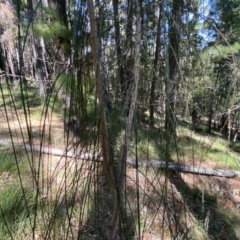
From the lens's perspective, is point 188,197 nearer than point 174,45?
No

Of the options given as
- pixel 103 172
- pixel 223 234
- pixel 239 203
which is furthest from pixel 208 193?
pixel 103 172

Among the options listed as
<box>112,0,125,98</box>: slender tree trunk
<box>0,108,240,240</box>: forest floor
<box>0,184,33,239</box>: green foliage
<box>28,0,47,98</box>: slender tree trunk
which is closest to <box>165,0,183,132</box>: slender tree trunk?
<box>112,0,125,98</box>: slender tree trunk

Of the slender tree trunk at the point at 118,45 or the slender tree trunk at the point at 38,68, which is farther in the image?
the slender tree trunk at the point at 38,68

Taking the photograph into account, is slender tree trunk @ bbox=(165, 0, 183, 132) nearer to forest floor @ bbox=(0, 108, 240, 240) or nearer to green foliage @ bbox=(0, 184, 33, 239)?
forest floor @ bbox=(0, 108, 240, 240)

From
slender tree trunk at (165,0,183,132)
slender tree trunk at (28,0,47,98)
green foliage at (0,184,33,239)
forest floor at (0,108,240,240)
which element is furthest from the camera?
forest floor at (0,108,240,240)

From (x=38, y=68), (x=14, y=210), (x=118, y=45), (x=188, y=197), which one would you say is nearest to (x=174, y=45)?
(x=118, y=45)

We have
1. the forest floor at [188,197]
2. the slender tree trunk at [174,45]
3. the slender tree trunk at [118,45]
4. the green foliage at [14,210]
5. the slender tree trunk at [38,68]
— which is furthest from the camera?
the forest floor at [188,197]

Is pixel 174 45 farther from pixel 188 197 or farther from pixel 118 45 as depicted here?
pixel 188 197

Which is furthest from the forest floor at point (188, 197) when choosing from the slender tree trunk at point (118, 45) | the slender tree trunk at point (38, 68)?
the slender tree trunk at point (118, 45)

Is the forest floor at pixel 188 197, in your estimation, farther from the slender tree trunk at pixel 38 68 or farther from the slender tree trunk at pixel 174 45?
the slender tree trunk at pixel 174 45

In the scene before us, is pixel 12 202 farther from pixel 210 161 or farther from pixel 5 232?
pixel 210 161

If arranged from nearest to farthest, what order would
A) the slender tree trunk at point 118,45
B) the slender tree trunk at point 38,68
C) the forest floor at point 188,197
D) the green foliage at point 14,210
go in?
the slender tree trunk at point 118,45
the slender tree trunk at point 38,68
the green foliage at point 14,210
the forest floor at point 188,197

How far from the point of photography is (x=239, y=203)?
3580 mm

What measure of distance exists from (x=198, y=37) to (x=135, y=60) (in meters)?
0.29
